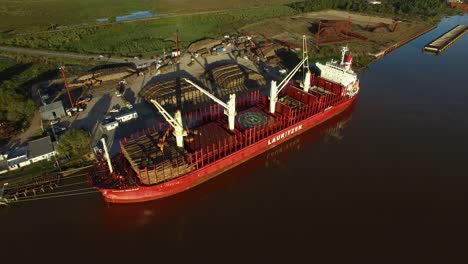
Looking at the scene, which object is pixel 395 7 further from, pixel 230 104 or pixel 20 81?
pixel 20 81

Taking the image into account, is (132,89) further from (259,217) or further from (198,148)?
(259,217)

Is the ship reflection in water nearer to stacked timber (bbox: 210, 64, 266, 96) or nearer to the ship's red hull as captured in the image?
the ship's red hull

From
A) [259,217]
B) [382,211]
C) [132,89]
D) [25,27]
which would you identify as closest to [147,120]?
[132,89]

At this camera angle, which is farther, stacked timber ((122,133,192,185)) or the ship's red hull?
the ship's red hull

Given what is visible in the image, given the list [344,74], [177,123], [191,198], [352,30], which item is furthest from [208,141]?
[352,30]

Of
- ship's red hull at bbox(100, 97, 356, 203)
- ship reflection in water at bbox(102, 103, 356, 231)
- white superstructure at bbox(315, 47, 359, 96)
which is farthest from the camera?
white superstructure at bbox(315, 47, 359, 96)

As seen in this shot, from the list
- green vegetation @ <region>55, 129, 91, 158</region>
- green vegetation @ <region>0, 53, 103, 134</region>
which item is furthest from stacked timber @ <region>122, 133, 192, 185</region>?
green vegetation @ <region>0, 53, 103, 134</region>
